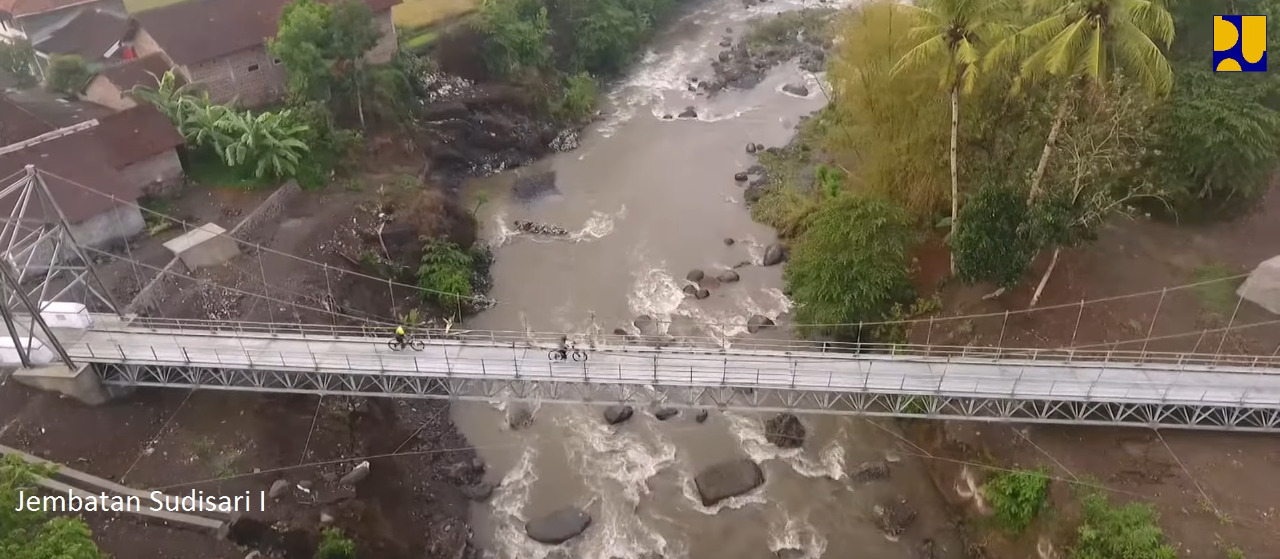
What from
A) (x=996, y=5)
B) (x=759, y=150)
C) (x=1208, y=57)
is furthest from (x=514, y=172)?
(x=1208, y=57)

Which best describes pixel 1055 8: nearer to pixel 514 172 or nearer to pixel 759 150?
pixel 759 150

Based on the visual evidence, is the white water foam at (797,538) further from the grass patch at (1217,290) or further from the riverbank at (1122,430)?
the grass patch at (1217,290)

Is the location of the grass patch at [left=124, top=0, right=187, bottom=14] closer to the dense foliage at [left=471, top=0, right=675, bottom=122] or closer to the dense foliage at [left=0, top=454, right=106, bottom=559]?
the dense foliage at [left=471, top=0, right=675, bottom=122]

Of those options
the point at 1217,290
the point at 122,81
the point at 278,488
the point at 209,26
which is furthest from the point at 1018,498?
the point at 209,26

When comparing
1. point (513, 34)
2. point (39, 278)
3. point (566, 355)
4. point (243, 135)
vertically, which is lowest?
point (566, 355)

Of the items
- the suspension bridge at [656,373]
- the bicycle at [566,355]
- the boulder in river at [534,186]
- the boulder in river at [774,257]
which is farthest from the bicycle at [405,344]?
the boulder in river at [534,186]

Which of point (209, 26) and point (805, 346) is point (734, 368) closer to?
point (805, 346)
